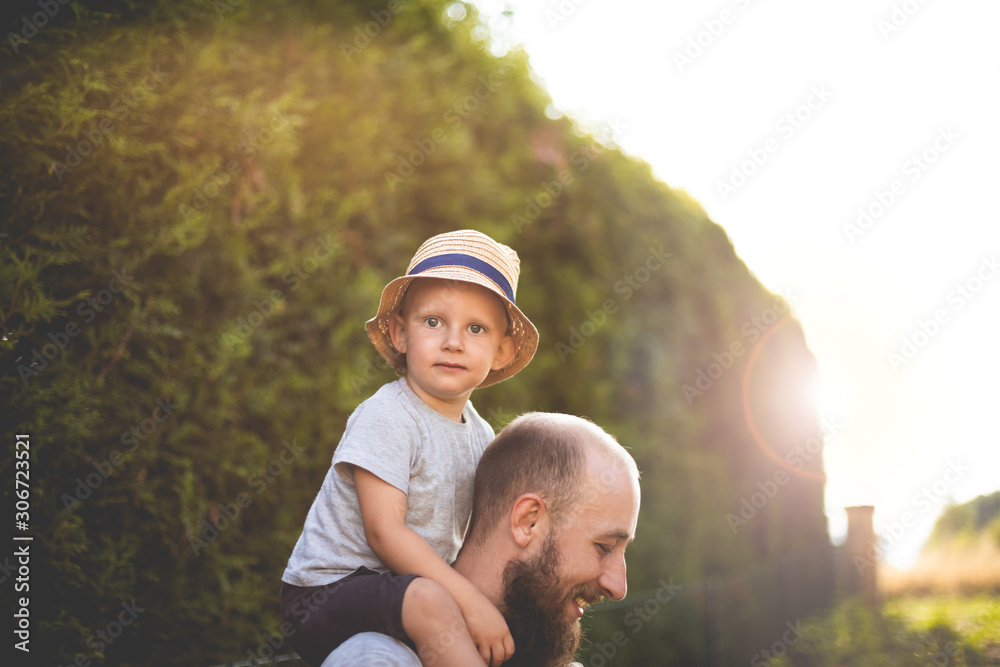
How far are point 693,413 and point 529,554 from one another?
6.15 m

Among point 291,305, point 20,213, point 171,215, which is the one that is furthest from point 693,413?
point 20,213

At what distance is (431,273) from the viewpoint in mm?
2113

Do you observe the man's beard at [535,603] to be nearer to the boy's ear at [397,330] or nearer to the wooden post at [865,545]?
the boy's ear at [397,330]
